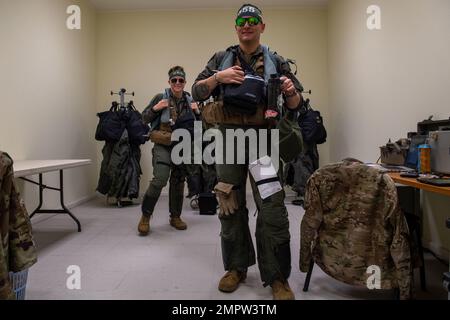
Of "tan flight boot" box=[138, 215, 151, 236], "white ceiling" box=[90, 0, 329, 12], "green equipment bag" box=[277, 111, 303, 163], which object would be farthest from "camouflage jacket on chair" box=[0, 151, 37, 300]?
"white ceiling" box=[90, 0, 329, 12]

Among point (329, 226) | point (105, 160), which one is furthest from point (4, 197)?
point (105, 160)

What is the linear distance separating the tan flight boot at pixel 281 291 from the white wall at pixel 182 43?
3471 millimetres

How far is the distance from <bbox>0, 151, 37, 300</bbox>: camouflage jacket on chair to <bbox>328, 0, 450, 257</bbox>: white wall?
246 cm

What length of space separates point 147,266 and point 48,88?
2.47m

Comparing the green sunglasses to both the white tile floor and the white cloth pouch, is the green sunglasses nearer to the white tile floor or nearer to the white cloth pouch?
the white cloth pouch

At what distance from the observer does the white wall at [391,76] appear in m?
2.21

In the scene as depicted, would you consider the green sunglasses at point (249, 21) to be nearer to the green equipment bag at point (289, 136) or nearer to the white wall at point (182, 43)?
the green equipment bag at point (289, 136)

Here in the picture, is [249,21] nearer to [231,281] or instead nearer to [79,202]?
[231,281]

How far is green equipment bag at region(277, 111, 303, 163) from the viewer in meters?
1.59

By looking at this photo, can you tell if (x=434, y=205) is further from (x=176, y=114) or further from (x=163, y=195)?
(x=163, y=195)

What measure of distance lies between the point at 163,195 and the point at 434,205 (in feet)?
11.3

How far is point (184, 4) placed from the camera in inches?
177

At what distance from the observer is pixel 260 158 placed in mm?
1633

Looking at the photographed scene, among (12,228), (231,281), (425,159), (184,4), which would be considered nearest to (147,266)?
(231,281)
